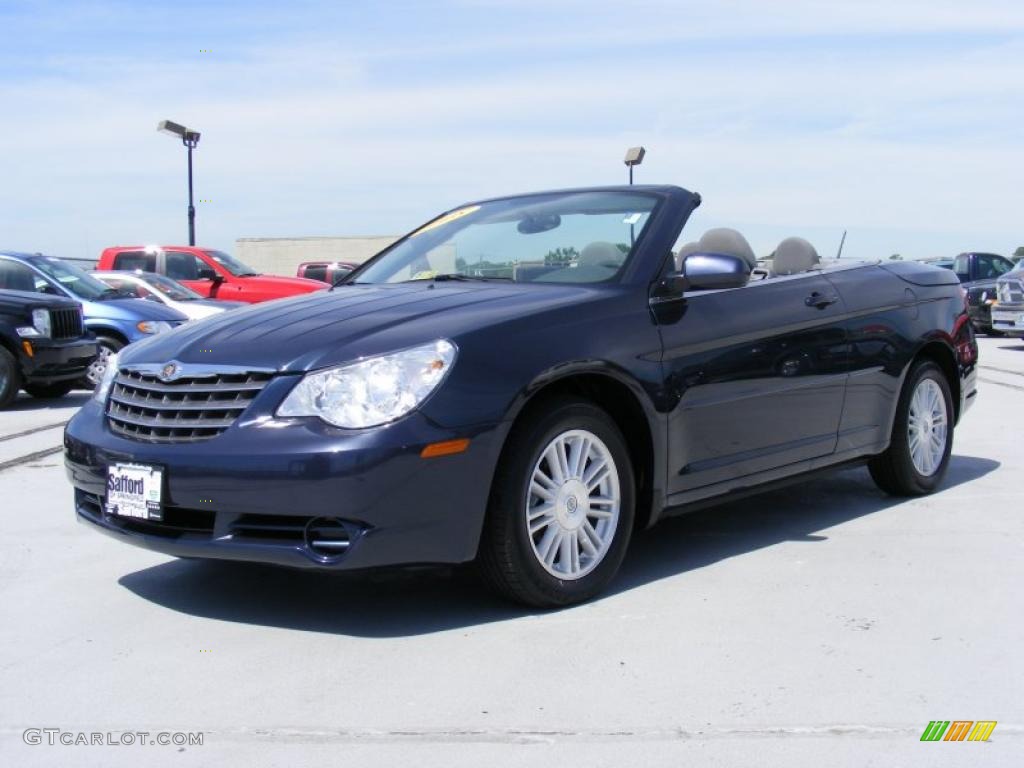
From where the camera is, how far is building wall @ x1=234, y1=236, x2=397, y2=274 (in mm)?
56344

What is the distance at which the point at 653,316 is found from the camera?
485 centimetres

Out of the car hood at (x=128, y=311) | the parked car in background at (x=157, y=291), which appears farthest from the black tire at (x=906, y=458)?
the parked car in background at (x=157, y=291)

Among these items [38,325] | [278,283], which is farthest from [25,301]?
[278,283]

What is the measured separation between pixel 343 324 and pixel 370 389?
0.45 meters

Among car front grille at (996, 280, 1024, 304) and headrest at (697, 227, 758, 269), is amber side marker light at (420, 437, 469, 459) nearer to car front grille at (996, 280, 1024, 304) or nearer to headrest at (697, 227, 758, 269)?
headrest at (697, 227, 758, 269)

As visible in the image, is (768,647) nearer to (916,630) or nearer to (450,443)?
(916,630)

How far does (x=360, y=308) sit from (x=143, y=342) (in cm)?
93

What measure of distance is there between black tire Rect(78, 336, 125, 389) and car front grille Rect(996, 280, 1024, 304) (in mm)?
13259

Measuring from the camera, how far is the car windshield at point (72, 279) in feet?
45.3

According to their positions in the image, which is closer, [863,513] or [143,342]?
[143,342]

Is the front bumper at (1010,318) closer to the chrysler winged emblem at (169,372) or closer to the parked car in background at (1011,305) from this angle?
the parked car in background at (1011,305)

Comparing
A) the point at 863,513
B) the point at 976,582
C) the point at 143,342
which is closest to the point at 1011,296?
the point at 863,513

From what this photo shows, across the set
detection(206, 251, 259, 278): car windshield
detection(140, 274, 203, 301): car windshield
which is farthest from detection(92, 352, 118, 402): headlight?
detection(206, 251, 259, 278): car windshield

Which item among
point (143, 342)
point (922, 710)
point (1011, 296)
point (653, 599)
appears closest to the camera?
point (922, 710)
